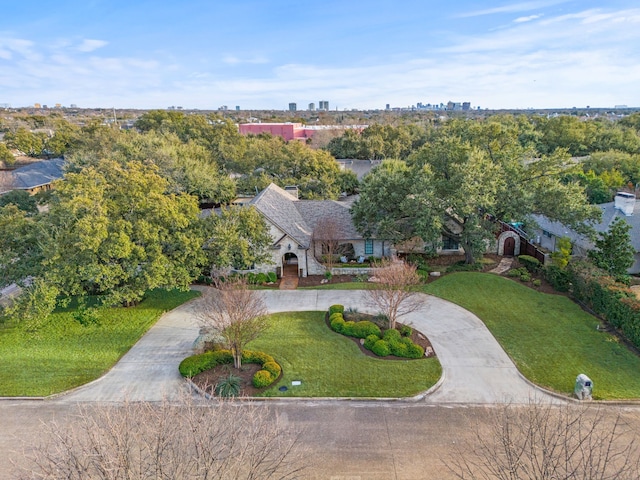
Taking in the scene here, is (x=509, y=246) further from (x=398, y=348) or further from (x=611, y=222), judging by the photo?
(x=398, y=348)

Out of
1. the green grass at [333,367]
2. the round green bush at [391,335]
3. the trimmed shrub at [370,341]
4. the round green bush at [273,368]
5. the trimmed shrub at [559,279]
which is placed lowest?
the green grass at [333,367]

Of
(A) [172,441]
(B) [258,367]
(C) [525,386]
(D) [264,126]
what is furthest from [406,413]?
(D) [264,126]

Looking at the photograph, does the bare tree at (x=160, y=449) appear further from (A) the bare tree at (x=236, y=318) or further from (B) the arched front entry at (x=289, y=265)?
(B) the arched front entry at (x=289, y=265)

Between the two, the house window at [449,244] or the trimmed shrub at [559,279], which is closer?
the trimmed shrub at [559,279]

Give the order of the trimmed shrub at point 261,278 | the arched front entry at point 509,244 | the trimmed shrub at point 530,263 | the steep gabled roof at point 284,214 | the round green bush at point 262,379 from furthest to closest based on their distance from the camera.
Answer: the arched front entry at point 509,244
the steep gabled roof at point 284,214
the trimmed shrub at point 261,278
the trimmed shrub at point 530,263
the round green bush at point 262,379

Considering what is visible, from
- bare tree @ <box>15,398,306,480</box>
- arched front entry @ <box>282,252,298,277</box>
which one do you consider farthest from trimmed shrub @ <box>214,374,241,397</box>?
arched front entry @ <box>282,252,298,277</box>

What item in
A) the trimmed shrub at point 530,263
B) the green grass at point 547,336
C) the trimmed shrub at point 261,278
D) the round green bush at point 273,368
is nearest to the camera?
the green grass at point 547,336

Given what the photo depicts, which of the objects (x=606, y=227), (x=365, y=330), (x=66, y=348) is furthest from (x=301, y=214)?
(x=606, y=227)

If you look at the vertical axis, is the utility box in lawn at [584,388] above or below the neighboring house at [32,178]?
below

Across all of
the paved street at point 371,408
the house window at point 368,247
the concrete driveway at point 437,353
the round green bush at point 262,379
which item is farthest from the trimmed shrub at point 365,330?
the house window at point 368,247
